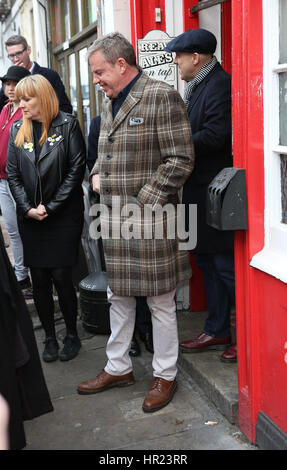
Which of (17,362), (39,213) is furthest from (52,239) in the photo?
(17,362)

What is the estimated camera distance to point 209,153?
140 inches

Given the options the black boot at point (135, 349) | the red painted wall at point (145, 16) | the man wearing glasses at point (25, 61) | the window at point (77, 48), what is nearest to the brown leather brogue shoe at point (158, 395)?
the black boot at point (135, 349)

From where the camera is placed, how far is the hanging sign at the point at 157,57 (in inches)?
169

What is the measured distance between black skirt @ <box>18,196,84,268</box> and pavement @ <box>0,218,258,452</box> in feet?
2.45

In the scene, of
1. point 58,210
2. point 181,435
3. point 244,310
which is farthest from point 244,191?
point 58,210

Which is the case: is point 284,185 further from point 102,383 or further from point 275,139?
point 102,383

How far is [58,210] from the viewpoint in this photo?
3.88 metres

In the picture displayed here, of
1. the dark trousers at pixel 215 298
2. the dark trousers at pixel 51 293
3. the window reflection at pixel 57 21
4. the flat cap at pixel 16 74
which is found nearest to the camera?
the dark trousers at pixel 215 298

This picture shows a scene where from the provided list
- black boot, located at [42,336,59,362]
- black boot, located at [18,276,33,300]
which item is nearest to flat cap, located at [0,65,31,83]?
black boot, located at [18,276,33,300]

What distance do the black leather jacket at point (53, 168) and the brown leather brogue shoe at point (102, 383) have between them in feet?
3.68

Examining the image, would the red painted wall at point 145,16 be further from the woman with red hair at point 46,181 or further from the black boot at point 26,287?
the black boot at point 26,287

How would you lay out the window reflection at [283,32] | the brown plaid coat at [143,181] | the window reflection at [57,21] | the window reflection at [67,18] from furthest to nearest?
the window reflection at [57,21]
the window reflection at [67,18]
the brown plaid coat at [143,181]
the window reflection at [283,32]

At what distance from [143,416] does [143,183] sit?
1.30 metres

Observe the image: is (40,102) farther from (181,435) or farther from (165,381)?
(181,435)
